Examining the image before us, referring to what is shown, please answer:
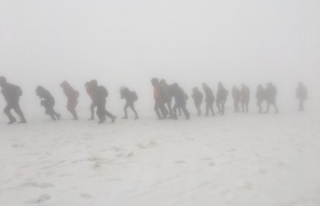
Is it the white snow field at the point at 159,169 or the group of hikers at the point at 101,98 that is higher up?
the group of hikers at the point at 101,98

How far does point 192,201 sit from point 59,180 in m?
2.42

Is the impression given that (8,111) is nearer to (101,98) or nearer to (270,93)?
(101,98)

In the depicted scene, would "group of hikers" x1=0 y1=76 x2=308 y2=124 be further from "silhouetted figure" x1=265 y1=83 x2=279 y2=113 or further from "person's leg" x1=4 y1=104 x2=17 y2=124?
"silhouetted figure" x1=265 y1=83 x2=279 y2=113

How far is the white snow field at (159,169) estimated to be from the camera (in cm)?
412

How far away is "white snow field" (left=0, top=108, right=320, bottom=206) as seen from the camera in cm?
412

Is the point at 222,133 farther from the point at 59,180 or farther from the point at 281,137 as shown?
the point at 59,180

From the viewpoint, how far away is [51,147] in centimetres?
697

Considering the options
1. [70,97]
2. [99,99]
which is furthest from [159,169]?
[70,97]

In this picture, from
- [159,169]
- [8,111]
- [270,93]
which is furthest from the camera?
[270,93]

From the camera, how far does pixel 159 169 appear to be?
17.3ft

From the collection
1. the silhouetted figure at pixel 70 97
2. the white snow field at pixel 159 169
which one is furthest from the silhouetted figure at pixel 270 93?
the silhouetted figure at pixel 70 97

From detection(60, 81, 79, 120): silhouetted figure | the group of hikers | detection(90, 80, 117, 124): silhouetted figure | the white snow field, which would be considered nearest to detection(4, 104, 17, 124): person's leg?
the group of hikers

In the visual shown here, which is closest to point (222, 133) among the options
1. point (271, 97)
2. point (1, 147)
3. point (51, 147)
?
point (51, 147)

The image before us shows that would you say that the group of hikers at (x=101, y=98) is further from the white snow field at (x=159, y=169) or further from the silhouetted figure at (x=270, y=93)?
the silhouetted figure at (x=270, y=93)
